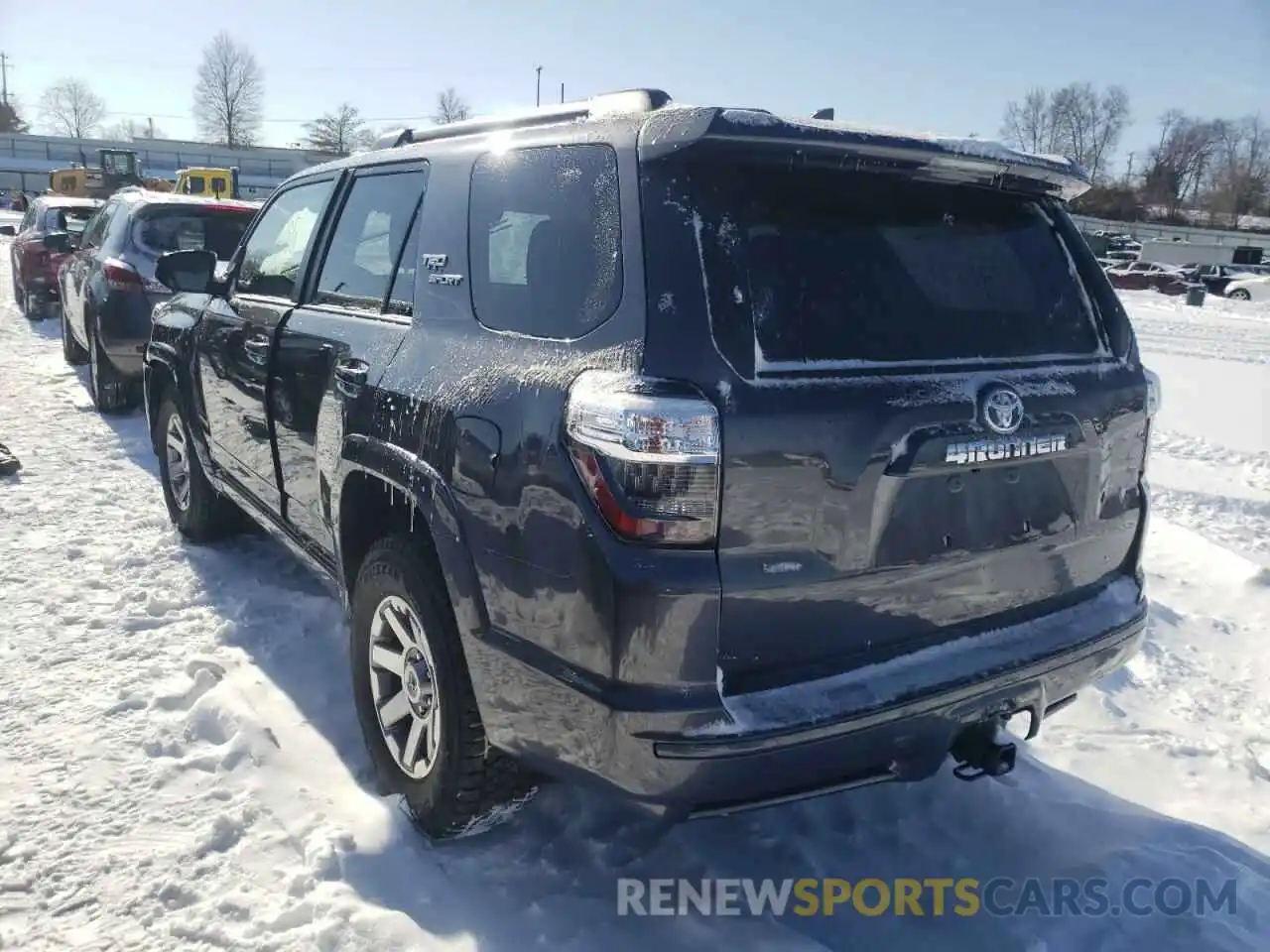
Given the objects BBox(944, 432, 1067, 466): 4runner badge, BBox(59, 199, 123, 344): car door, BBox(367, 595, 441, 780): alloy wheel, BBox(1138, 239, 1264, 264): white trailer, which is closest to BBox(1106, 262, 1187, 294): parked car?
BBox(1138, 239, 1264, 264): white trailer

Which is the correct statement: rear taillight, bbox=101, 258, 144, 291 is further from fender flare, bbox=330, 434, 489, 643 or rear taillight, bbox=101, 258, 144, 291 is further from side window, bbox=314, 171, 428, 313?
fender flare, bbox=330, 434, 489, 643

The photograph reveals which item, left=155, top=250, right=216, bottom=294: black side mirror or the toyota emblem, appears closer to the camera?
the toyota emblem

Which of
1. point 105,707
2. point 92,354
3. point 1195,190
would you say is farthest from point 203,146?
point 1195,190

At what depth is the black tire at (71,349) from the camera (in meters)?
10.3

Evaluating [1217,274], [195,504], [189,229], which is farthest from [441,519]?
[1217,274]

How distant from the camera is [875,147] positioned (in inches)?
89.8

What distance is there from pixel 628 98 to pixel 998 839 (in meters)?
2.36

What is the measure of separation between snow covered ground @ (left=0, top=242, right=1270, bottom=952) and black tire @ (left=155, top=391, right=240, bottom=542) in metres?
0.35

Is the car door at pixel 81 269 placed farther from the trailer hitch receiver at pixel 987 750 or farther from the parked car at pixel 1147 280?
the parked car at pixel 1147 280

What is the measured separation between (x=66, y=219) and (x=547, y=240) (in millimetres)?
13756

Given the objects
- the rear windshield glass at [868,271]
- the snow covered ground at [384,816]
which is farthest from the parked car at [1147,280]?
the rear windshield glass at [868,271]

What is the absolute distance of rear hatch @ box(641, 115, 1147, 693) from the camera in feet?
6.85

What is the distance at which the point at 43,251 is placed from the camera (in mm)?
13750

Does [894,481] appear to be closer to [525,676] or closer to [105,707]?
[525,676]
